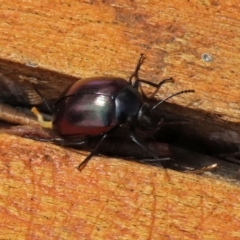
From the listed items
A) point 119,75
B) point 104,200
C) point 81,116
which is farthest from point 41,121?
point 104,200

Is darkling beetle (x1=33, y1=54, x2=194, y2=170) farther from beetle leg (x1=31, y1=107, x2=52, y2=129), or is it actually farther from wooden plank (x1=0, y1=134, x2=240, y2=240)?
wooden plank (x1=0, y1=134, x2=240, y2=240)

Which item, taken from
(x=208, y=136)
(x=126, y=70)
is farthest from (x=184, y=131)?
(x=126, y=70)

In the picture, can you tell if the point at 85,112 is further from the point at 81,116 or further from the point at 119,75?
the point at 119,75

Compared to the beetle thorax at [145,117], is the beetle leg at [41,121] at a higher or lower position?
lower

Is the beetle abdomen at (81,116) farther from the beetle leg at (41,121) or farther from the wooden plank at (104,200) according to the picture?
the wooden plank at (104,200)

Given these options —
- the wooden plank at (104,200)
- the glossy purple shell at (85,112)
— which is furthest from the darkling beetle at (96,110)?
the wooden plank at (104,200)
